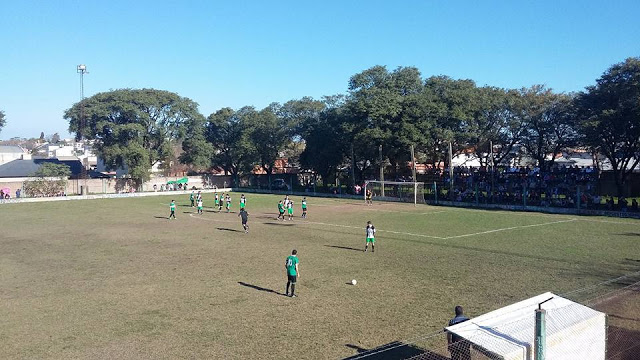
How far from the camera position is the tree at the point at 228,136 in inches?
2906

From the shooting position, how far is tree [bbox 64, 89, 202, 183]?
68125mm

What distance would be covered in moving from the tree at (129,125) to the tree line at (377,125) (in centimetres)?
15

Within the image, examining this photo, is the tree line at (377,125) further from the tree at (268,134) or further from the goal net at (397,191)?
the goal net at (397,191)

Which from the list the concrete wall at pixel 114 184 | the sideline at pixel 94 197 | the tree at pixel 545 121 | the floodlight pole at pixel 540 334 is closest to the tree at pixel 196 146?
the sideline at pixel 94 197

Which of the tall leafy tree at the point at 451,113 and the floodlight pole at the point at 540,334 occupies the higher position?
the tall leafy tree at the point at 451,113

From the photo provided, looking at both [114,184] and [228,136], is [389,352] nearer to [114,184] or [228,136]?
[228,136]

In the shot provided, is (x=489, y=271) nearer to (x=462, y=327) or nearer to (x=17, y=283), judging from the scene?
(x=462, y=327)

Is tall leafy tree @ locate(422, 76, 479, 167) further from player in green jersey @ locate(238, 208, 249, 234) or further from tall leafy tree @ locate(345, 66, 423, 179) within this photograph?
player in green jersey @ locate(238, 208, 249, 234)

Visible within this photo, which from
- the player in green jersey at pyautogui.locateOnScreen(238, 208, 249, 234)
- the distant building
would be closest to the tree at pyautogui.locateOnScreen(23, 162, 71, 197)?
the distant building

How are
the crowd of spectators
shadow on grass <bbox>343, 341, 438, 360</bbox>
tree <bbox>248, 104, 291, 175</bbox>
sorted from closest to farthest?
shadow on grass <bbox>343, 341, 438, 360</bbox>
the crowd of spectators
tree <bbox>248, 104, 291, 175</bbox>

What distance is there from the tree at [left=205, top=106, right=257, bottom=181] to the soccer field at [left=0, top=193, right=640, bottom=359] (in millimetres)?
42547

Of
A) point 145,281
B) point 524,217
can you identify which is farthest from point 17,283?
point 524,217

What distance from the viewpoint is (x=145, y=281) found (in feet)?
55.8

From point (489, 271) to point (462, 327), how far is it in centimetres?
1108
